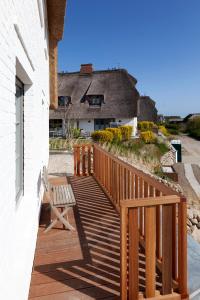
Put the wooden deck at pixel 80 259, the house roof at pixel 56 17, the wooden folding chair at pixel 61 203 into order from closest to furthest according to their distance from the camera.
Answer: the wooden deck at pixel 80 259 < the wooden folding chair at pixel 61 203 < the house roof at pixel 56 17

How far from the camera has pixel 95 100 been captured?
32.7 metres

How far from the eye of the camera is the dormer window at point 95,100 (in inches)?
1282

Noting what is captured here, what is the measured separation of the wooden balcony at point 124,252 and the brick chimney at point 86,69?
3062cm

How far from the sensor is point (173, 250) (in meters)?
2.74

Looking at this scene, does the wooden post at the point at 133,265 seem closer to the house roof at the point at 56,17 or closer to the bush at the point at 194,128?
the house roof at the point at 56,17

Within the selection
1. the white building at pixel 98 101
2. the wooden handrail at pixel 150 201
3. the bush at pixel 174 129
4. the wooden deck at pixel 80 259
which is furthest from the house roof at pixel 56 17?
the bush at pixel 174 129

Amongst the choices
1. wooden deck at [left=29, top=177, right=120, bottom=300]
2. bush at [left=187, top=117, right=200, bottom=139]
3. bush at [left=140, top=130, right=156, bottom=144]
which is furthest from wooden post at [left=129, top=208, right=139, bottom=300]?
bush at [left=187, top=117, right=200, bottom=139]

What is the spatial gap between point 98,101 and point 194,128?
2303 cm

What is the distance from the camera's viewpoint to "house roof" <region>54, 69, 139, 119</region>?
3150 centimetres

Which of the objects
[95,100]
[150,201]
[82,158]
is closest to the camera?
[150,201]

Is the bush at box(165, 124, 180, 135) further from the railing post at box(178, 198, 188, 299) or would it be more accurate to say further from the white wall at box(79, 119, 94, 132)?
the railing post at box(178, 198, 188, 299)

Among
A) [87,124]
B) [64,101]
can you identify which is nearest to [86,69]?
[64,101]

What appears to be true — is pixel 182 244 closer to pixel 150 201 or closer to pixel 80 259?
pixel 150 201

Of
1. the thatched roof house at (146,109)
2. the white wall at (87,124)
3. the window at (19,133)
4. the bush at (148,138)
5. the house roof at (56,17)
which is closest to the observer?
the window at (19,133)
